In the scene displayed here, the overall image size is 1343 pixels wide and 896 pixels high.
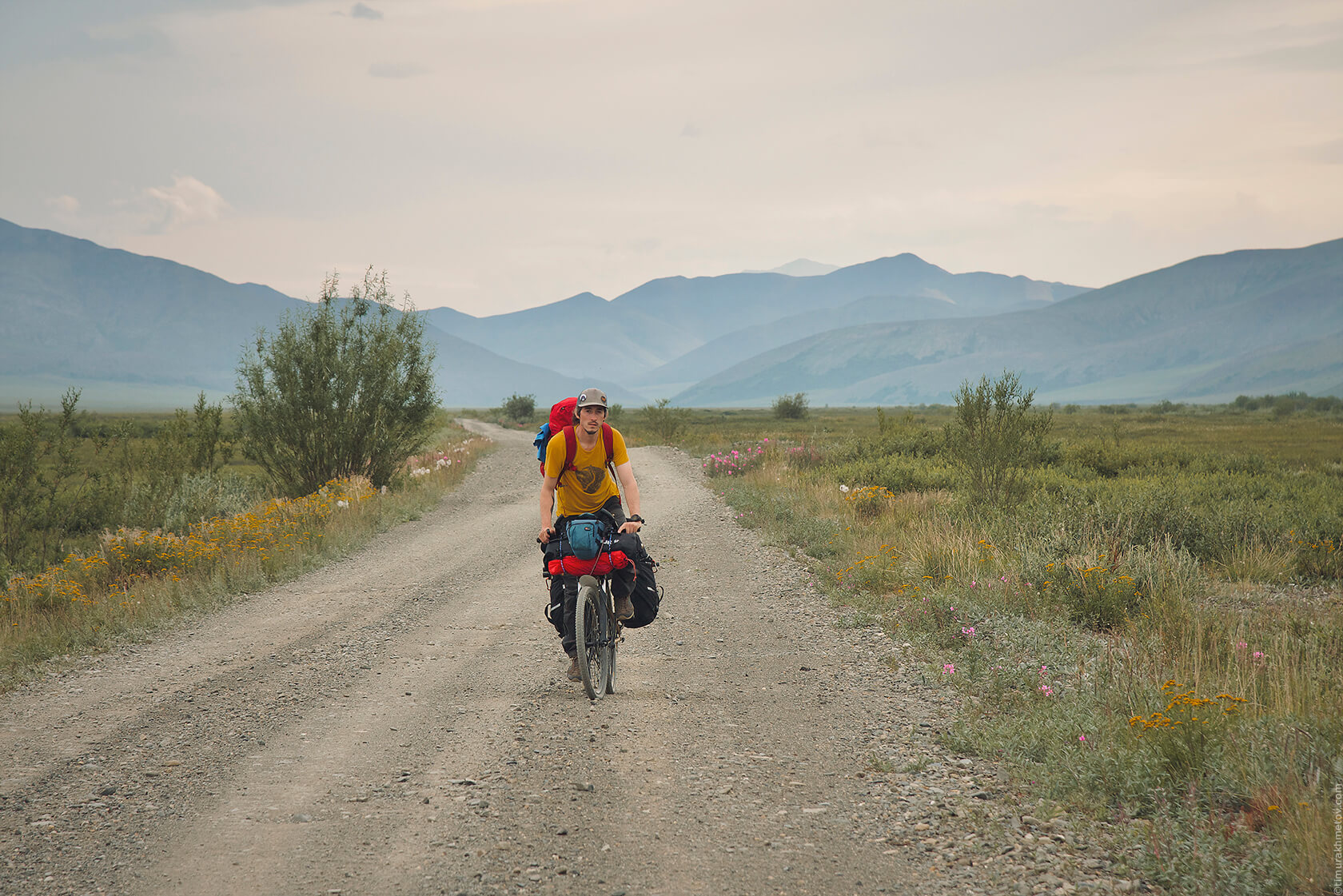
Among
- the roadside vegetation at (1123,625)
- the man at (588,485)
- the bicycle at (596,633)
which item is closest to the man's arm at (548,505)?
the man at (588,485)

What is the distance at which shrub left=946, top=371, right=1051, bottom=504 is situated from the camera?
14.6 metres

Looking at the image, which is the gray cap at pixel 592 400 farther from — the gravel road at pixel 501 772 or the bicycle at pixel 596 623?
the gravel road at pixel 501 772

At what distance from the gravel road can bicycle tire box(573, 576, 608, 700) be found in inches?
8.9

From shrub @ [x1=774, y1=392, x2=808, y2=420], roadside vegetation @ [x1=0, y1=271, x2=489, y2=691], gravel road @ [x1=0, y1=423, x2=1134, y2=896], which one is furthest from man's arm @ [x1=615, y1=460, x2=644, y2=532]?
shrub @ [x1=774, y1=392, x2=808, y2=420]

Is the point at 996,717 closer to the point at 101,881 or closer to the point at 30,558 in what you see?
the point at 101,881

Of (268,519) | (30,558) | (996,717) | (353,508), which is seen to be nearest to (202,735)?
(996,717)

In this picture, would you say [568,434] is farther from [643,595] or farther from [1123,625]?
[1123,625]

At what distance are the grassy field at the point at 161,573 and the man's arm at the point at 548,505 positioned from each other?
16.2ft

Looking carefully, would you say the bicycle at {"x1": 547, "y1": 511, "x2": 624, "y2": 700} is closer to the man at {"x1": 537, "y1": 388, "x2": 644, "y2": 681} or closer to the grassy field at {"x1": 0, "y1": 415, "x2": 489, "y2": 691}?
the man at {"x1": 537, "y1": 388, "x2": 644, "y2": 681}

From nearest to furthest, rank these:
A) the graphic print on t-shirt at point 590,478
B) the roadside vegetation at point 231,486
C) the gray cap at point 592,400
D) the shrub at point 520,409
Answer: the gray cap at point 592,400
the graphic print on t-shirt at point 590,478
the roadside vegetation at point 231,486
the shrub at point 520,409

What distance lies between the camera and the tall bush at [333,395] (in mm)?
19406

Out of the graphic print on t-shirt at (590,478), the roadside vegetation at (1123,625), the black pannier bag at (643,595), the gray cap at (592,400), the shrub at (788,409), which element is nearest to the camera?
the roadside vegetation at (1123,625)

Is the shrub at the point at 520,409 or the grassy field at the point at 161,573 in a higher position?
the shrub at the point at 520,409

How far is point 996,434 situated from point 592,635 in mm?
10760
